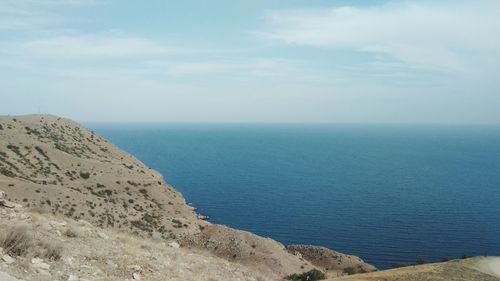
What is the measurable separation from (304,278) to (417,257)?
4380 centimetres

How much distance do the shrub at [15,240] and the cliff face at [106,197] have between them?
2257 cm

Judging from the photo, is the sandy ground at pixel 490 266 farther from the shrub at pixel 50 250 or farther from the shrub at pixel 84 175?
the shrub at pixel 84 175

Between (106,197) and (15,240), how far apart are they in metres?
63.9

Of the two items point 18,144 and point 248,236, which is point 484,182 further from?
point 18,144

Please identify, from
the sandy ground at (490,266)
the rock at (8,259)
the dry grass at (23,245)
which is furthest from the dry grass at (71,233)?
→ the sandy ground at (490,266)

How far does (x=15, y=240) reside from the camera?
17141 mm

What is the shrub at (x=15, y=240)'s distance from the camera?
16.8m

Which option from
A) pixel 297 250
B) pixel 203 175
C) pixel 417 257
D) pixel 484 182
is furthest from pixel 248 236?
pixel 484 182

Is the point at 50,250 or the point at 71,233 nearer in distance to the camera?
the point at 50,250

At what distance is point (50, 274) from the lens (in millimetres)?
16359

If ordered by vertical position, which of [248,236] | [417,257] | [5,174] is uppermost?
[5,174]

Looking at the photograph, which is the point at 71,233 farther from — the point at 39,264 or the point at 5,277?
the point at 5,277

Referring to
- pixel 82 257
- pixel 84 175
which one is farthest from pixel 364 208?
pixel 82 257

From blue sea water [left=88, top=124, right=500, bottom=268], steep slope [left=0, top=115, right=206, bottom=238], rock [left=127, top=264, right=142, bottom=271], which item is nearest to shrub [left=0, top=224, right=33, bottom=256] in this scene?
rock [left=127, top=264, right=142, bottom=271]
